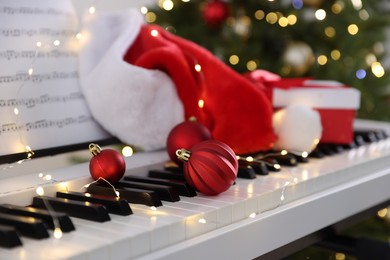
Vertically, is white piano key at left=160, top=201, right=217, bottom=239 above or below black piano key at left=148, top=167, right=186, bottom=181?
below

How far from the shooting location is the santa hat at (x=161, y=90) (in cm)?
141

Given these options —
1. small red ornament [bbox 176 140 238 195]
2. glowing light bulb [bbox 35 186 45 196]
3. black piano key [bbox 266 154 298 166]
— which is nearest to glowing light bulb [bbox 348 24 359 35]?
black piano key [bbox 266 154 298 166]

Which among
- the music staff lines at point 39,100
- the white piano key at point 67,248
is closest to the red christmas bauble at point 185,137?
the music staff lines at point 39,100

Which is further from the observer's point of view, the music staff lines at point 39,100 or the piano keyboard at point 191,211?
the music staff lines at point 39,100

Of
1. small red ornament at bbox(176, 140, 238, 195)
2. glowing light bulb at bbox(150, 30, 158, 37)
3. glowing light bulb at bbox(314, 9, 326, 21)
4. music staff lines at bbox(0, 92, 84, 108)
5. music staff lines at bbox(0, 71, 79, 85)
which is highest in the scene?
glowing light bulb at bbox(314, 9, 326, 21)

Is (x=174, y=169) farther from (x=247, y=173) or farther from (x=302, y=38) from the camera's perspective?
(x=302, y=38)

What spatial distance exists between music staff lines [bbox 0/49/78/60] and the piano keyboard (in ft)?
0.78

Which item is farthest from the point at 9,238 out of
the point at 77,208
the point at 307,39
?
the point at 307,39

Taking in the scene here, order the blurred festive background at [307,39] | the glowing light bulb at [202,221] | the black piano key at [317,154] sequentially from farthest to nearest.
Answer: the blurred festive background at [307,39] < the black piano key at [317,154] < the glowing light bulb at [202,221]

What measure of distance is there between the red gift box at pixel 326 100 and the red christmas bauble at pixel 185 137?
355mm

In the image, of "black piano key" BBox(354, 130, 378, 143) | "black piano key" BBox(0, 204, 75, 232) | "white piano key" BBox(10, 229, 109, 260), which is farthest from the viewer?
"black piano key" BBox(354, 130, 378, 143)

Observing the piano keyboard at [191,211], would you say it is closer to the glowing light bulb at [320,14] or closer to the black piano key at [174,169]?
the black piano key at [174,169]

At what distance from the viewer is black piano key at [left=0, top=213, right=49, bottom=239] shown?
842mm

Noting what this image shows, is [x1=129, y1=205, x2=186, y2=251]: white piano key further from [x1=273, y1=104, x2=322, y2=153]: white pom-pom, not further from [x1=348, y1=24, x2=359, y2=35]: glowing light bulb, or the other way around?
[x1=348, y1=24, x2=359, y2=35]: glowing light bulb
